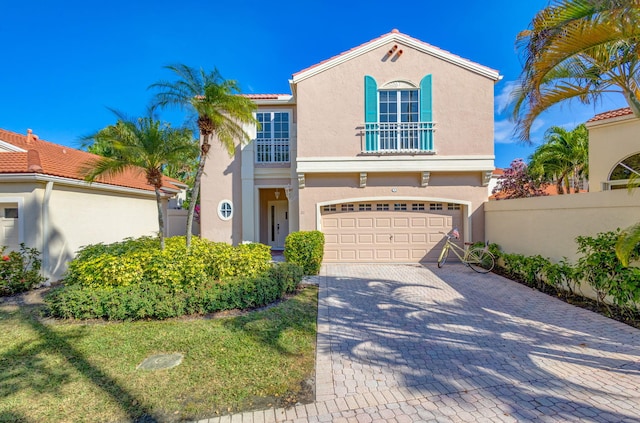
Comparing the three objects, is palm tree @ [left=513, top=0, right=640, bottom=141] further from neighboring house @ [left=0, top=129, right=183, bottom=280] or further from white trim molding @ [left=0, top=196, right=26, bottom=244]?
white trim molding @ [left=0, top=196, right=26, bottom=244]

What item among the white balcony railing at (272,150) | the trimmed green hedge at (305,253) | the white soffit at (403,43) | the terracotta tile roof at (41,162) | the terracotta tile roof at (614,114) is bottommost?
the trimmed green hedge at (305,253)

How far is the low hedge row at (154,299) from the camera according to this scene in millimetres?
5602

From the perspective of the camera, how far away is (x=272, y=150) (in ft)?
42.2

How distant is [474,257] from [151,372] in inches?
390

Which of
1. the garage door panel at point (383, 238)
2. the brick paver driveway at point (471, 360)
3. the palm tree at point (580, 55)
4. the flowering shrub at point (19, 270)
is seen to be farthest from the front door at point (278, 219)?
the palm tree at point (580, 55)

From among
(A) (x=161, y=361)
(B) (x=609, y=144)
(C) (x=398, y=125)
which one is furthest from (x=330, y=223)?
(B) (x=609, y=144)

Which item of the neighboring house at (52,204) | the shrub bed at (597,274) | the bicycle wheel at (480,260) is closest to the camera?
the shrub bed at (597,274)

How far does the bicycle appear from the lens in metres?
9.97

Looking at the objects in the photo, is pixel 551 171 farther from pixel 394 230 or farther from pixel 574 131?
pixel 394 230

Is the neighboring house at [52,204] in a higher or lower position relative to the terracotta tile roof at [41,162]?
lower

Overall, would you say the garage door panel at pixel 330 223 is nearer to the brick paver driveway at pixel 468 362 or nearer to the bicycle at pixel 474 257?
the bicycle at pixel 474 257

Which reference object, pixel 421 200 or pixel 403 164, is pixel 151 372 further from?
pixel 421 200

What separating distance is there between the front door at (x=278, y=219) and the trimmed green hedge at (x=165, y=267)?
26.3 feet

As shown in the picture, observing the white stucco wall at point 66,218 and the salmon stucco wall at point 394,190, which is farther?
the salmon stucco wall at point 394,190
